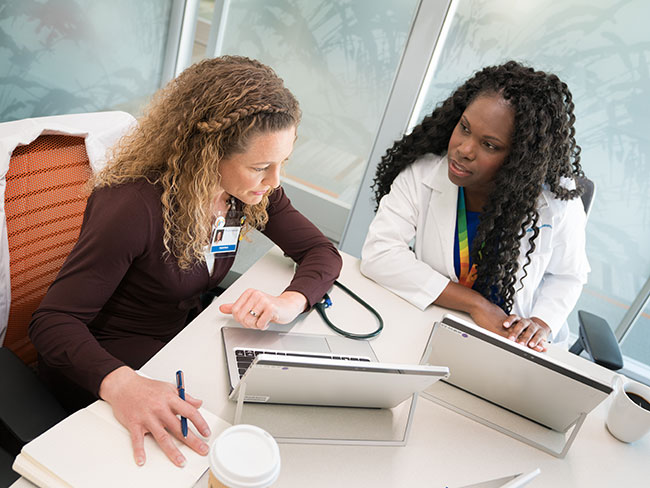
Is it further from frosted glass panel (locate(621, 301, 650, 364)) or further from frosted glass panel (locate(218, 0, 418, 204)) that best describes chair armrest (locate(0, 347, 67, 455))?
frosted glass panel (locate(621, 301, 650, 364))

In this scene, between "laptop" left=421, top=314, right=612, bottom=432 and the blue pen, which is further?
"laptop" left=421, top=314, right=612, bottom=432

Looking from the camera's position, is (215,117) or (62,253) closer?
(215,117)

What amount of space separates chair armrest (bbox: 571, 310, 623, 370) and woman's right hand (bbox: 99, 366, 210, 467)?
1.18 metres

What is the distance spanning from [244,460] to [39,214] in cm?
81

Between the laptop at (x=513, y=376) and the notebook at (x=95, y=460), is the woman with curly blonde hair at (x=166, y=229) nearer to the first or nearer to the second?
the notebook at (x=95, y=460)

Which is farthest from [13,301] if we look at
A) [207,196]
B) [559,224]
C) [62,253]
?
[559,224]

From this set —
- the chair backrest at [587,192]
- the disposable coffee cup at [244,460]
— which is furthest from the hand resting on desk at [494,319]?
the disposable coffee cup at [244,460]

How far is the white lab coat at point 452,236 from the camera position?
1584 mm

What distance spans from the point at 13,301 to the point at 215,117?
1.96 feet

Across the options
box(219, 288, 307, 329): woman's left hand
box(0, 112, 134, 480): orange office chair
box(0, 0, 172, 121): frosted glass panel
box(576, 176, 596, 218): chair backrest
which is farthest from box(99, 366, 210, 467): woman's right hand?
box(0, 0, 172, 121): frosted glass panel

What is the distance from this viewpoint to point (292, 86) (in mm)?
3010

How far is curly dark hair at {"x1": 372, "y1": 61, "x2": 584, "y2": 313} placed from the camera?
4.81 ft

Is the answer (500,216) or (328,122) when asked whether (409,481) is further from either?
(328,122)

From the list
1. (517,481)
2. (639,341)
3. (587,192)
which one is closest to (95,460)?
(517,481)
